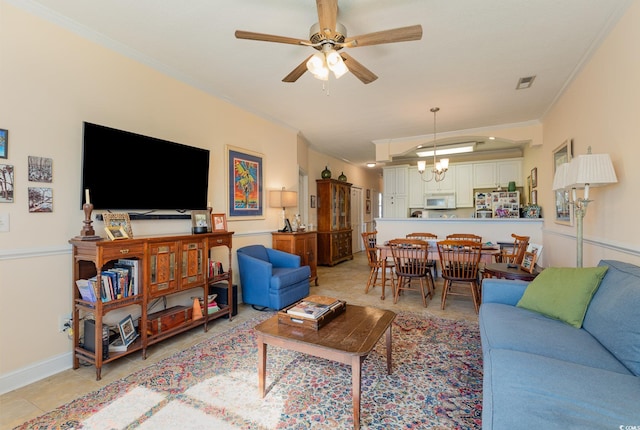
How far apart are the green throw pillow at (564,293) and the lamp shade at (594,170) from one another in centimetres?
72

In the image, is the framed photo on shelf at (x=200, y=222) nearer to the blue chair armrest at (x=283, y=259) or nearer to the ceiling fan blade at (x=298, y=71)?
the blue chair armrest at (x=283, y=259)

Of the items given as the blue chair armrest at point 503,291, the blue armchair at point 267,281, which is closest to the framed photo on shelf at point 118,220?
the blue armchair at point 267,281

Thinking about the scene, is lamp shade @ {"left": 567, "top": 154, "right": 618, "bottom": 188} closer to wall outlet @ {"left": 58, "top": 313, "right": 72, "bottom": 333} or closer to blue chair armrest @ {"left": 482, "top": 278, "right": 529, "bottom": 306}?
blue chair armrest @ {"left": 482, "top": 278, "right": 529, "bottom": 306}

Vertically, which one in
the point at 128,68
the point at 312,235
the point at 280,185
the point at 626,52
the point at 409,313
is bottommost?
the point at 409,313

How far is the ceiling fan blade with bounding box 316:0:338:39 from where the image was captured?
179cm

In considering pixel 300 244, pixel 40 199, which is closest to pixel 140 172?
pixel 40 199

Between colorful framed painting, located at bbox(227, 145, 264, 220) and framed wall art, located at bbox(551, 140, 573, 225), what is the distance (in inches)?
156

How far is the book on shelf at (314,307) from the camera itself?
2.00 metres

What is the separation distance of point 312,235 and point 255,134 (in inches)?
73.7

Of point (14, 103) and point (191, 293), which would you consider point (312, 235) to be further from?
point (14, 103)

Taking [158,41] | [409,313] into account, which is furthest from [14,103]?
[409,313]

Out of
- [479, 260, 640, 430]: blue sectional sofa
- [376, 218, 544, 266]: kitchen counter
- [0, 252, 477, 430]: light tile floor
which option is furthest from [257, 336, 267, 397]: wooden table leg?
[376, 218, 544, 266]: kitchen counter

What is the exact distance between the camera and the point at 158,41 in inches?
102

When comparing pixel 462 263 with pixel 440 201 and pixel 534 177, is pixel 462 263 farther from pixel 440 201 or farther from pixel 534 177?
pixel 440 201
